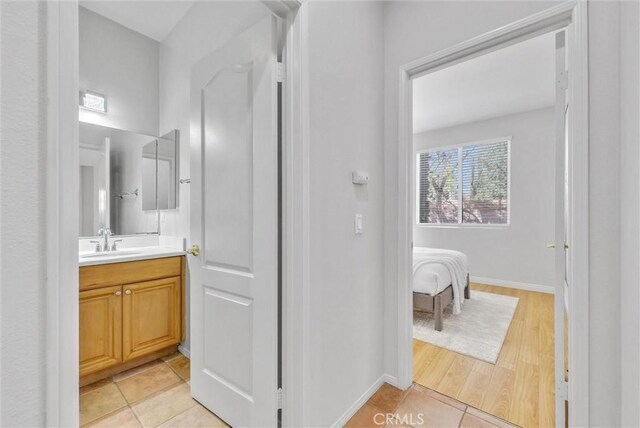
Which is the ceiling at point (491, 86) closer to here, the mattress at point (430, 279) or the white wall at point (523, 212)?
the white wall at point (523, 212)

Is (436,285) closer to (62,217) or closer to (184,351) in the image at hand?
(184,351)

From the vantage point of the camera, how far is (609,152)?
117 centimetres

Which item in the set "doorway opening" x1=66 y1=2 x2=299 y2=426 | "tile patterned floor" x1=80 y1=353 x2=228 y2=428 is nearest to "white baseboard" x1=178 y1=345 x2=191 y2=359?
"doorway opening" x1=66 y1=2 x2=299 y2=426

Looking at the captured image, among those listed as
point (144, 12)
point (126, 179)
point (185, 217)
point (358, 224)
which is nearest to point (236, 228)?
point (358, 224)

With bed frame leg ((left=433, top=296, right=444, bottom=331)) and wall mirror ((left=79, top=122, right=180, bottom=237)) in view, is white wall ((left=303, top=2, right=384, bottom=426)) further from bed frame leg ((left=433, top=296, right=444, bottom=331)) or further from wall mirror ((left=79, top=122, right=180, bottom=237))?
wall mirror ((left=79, top=122, right=180, bottom=237))

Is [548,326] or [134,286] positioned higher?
[134,286]

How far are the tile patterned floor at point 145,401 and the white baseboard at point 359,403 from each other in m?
0.65

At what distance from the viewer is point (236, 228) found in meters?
1.43

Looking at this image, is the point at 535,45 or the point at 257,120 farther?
the point at 535,45

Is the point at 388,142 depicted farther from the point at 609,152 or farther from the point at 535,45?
the point at 535,45

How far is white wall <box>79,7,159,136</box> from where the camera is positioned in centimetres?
223

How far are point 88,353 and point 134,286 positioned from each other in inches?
18.4

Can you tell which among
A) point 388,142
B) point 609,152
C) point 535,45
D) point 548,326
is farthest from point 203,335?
point 535,45

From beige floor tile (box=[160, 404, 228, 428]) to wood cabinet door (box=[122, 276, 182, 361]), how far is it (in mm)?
708
